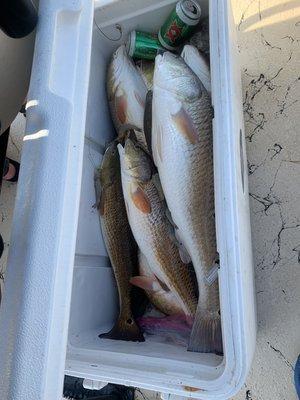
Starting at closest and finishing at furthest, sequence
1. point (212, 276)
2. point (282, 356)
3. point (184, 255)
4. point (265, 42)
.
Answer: point (212, 276) → point (184, 255) → point (282, 356) → point (265, 42)

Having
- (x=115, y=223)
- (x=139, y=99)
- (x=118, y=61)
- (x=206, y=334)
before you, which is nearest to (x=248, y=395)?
(x=206, y=334)

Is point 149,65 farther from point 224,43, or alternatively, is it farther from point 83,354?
point 83,354

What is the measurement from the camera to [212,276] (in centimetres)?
83

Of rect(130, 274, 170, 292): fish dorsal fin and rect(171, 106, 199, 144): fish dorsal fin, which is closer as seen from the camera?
rect(171, 106, 199, 144): fish dorsal fin

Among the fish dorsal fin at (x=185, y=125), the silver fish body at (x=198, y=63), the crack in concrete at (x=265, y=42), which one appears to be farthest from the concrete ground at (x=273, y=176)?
the fish dorsal fin at (x=185, y=125)

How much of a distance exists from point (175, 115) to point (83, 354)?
1.87 feet

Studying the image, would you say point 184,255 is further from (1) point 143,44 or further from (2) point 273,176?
(1) point 143,44

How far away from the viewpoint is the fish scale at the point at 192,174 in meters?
0.85

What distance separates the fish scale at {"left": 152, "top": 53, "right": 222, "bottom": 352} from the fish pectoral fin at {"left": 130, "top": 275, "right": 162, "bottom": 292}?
157 mm

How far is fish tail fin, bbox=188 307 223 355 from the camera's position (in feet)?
2.73

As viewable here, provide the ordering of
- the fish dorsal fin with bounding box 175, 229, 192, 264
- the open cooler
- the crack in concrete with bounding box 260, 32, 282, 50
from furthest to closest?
the crack in concrete with bounding box 260, 32, 282, 50, the fish dorsal fin with bounding box 175, 229, 192, 264, the open cooler

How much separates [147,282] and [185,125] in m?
0.41

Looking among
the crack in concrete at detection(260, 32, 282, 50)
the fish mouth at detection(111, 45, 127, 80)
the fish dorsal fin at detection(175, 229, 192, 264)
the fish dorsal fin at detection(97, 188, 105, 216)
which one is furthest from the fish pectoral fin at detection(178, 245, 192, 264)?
the crack in concrete at detection(260, 32, 282, 50)

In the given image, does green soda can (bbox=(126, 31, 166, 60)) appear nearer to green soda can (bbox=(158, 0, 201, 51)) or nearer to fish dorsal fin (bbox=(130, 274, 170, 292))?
green soda can (bbox=(158, 0, 201, 51))
